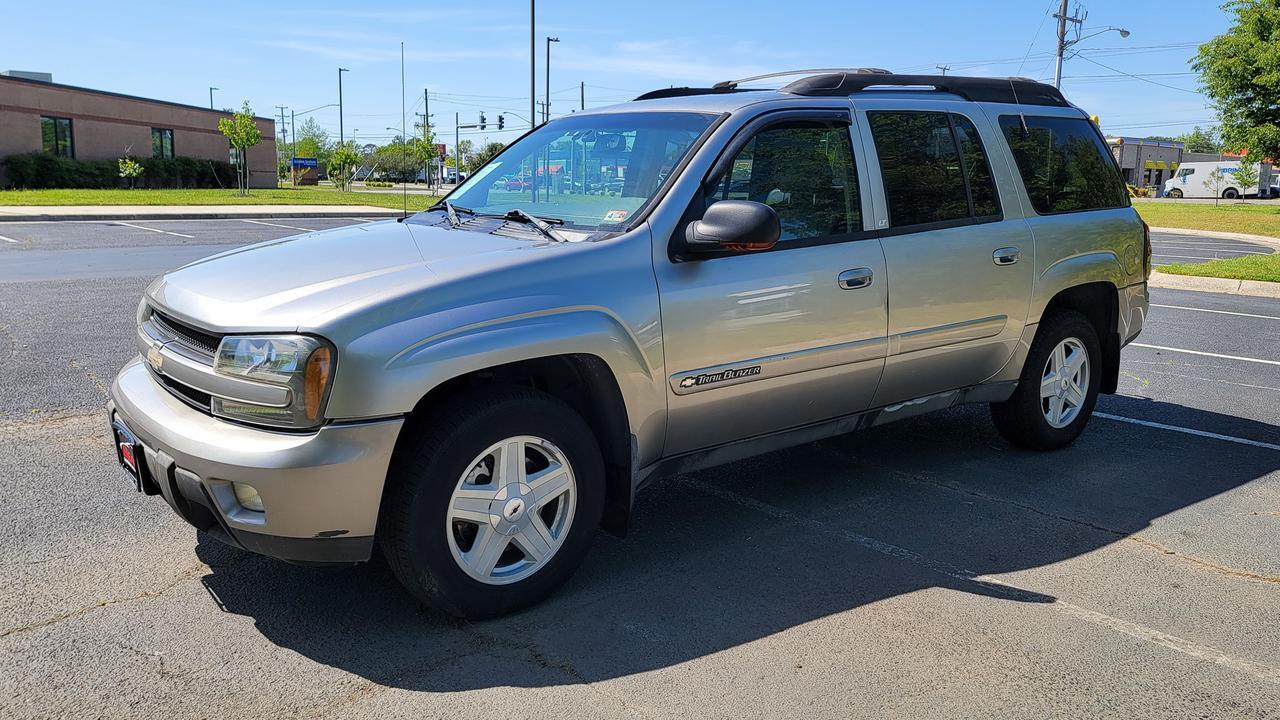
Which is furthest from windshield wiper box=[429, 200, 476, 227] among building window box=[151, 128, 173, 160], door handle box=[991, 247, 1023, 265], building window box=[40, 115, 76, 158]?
building window box=[151, 128, 173, 160]

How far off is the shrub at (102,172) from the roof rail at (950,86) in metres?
43.2

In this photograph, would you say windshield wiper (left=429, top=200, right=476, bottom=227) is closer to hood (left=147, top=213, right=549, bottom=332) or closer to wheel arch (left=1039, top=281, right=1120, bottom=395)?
hood (left=147, top=213, right=549, bottom=332)

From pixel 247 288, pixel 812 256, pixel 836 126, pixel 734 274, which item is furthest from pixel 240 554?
pixel 836 126

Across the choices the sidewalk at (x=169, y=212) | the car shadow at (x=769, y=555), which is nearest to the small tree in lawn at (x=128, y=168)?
the sidewalk at (x=169, y=212)

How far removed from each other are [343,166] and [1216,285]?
197 ft

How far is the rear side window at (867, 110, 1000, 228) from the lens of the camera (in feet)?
15.3

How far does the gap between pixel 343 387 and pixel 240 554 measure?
1382 millimetres

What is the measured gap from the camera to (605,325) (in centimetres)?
360

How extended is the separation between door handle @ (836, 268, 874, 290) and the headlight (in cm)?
221

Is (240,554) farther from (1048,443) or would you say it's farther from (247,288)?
(1048,443)

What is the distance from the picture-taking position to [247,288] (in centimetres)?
341

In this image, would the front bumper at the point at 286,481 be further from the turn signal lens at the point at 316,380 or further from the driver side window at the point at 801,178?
the driver side window at the point at 801,178

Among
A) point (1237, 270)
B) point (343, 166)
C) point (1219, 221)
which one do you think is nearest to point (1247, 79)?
point (1219, 221)

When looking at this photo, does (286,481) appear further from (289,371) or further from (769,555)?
(769,555)
